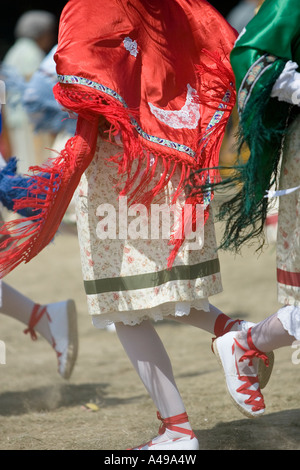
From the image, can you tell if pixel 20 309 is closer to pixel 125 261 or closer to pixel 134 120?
pixel 125 261

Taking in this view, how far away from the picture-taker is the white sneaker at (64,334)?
3.36 metres

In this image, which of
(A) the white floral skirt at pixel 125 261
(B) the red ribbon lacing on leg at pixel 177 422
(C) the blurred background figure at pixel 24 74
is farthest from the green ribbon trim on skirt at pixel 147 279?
(C) the blurred background figure at pixel 24 74

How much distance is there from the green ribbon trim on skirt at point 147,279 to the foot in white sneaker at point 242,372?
0.24 m

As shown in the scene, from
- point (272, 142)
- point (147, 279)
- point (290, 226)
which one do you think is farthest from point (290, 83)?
point (147, 279)

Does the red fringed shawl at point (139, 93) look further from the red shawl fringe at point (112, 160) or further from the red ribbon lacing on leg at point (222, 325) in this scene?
the red ribbon lacing on leg at point (222, 325)

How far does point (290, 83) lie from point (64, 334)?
1.80m

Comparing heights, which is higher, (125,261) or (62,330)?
(125,261)

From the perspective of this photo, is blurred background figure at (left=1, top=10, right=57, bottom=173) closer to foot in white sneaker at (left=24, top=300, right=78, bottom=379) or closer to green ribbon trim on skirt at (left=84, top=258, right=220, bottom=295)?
foot in white sneaker at (left=24, top=300, right=78, bottom=379)

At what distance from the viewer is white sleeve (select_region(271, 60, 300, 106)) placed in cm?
199

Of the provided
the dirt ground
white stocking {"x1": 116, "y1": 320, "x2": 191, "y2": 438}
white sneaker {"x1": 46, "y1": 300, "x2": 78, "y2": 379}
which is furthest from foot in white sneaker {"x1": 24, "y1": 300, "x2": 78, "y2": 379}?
white stocking {"x1": 116, "y1": 320, "x2": 191, "y2": 438}

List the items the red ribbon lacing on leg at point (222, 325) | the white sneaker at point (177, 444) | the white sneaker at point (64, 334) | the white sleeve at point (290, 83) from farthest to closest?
the white sneaker at point (64, 334)
the red ribbon lacing on leg at point (222, 325)
the white sneaker at point (177, 444)
the white sleeve at point (290, 83)

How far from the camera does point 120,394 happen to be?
11.2 feet

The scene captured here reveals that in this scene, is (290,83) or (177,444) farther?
(177,444)

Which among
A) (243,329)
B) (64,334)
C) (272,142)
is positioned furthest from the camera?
(64,334)
